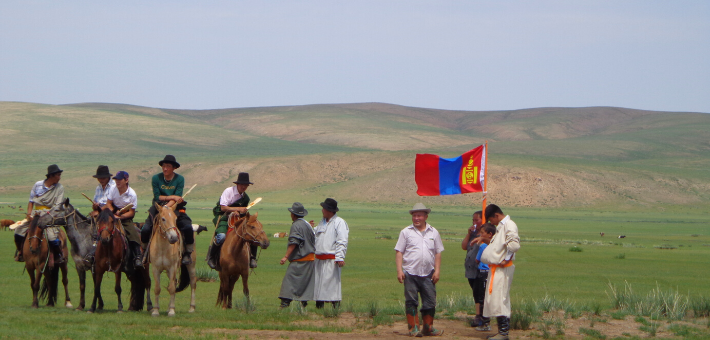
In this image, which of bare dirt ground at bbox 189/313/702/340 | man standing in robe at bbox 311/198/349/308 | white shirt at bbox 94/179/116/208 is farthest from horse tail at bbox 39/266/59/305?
man standing in robe at bbox 311/198/349/308

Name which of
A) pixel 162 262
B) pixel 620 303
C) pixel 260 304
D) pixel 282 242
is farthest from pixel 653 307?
pixel 282 242

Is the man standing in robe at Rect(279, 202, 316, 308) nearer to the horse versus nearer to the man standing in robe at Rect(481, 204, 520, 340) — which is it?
the horse

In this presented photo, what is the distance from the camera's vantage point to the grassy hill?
93625 mm

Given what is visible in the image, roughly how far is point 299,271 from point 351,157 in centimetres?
10377

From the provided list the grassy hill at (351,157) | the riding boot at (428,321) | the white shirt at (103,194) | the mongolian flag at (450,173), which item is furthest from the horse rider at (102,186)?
the grassy hill at (351,157)

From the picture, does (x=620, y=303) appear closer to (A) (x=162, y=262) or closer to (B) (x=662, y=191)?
(A) (x=162, y=262)

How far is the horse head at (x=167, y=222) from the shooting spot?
11646mm

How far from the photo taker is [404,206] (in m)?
85.9

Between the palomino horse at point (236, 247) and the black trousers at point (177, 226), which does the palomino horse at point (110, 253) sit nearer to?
the black trousers at point (177, 226)

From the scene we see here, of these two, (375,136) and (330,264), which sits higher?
(375,136)

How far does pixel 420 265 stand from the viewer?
424 inches

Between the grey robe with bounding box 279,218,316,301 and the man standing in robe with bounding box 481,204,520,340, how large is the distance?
3467mm

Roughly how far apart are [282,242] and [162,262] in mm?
21963

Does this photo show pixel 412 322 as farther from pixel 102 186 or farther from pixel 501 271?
pixel 102 186
